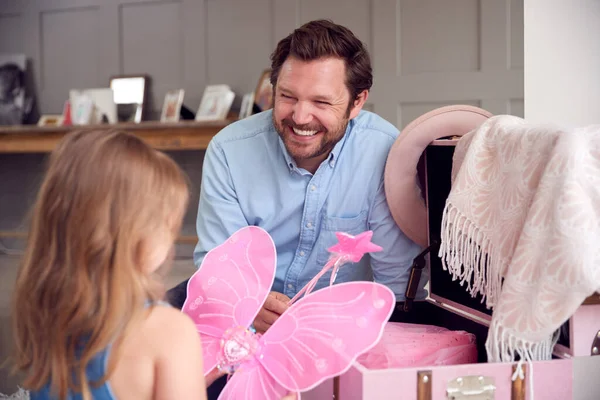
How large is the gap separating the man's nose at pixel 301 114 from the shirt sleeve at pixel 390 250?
0.80 feet

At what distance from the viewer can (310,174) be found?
1747 millimetres

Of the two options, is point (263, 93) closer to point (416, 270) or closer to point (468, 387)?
point (416, 270)

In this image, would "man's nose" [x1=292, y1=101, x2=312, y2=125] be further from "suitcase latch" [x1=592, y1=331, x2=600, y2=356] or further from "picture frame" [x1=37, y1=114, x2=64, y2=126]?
"picture frame" [x1=37, y1=114, x2=64, y2=126]

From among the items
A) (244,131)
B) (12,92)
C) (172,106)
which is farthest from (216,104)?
(244,131)

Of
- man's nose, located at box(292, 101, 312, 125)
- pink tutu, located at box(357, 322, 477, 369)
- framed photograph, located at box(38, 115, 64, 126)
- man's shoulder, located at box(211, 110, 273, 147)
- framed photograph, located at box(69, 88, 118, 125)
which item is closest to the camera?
pink tutu, located at box(357, 322, 477, 369)

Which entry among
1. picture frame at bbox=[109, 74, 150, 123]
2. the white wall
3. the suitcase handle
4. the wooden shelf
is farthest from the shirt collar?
picture frame at bbox=[109, 74, 150, 123]

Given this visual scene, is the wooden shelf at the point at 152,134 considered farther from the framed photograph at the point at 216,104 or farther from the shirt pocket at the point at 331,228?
the shirt pocket at the point at 331,228

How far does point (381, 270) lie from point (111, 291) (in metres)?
0.92

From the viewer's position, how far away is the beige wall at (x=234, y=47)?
3.52 meters

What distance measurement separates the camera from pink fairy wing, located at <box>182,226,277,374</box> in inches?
46.4

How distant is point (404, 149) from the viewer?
1.56m

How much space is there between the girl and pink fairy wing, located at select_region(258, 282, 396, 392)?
0.16m

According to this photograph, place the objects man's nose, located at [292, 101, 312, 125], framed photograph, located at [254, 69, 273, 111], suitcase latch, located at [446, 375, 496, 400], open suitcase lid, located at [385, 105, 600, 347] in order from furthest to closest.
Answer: framed photograph, located at [254, 69, 273, 111] < man's nose, located at [292, 101, 312, 125] < open suitcase lid, located at [385, 105, 600, 347] < suitcase latch, located at [446, 375, 496, 400]

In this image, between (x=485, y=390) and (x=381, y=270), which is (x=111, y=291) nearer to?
(x=485, y=390)
